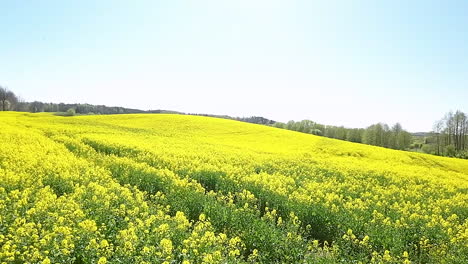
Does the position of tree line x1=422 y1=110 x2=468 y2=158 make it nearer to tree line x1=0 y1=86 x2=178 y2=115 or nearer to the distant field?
the distant field

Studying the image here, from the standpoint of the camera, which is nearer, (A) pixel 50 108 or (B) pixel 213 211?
(B) pixel 213 211

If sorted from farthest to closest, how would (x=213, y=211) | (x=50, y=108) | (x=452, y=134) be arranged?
(x=50, y=108)
(x=452, y=134)
(x=213, y=211)

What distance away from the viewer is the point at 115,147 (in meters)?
20.5

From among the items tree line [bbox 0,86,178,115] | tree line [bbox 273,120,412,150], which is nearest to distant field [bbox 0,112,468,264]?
tree line [bbox 273,120,412,150]

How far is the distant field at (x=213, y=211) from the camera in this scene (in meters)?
6.30

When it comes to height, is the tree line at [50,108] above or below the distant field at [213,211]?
above

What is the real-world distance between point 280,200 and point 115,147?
1253cm

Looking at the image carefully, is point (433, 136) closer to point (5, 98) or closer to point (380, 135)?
point (380, 135)

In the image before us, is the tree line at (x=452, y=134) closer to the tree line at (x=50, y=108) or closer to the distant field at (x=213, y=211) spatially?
the distant field at (x=213, y=211)

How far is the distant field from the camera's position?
20.7ft

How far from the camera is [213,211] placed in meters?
9.60

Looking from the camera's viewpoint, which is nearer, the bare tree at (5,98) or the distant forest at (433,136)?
the distant forest at (433,136)

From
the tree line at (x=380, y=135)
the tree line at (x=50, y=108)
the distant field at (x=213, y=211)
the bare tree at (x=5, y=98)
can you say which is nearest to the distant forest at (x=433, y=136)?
the tree line at (x=380, y=135)

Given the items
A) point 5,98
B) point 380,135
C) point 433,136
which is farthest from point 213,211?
point 5,98
